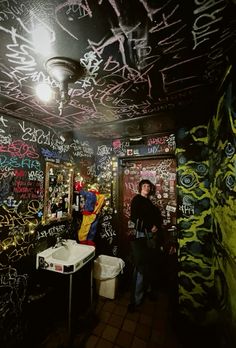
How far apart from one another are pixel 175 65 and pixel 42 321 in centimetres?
333

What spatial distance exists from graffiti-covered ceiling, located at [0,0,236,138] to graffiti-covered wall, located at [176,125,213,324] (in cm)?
57

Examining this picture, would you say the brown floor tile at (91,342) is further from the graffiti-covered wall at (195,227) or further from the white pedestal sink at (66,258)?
the graffiti-covered wall at (195,227)

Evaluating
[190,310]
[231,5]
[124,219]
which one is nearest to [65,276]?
[124,219]

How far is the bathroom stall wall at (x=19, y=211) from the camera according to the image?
221 cm

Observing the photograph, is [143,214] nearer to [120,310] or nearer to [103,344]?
[120,310]

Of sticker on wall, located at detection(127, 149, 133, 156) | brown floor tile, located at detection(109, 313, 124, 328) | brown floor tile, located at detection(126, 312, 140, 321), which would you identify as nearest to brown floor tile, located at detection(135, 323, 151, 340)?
brown floor tile, located at detection(126, 312, 140, 321)

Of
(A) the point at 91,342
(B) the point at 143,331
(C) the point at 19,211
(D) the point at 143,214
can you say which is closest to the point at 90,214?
(D) the point at 143,214

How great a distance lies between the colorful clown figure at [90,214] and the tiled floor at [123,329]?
1077 mm

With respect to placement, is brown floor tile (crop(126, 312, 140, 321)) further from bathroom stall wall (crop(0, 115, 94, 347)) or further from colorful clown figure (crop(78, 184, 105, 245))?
bathroom stall wall (crop(0, 115, 94, 347))

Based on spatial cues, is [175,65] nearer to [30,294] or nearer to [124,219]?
[124,219]

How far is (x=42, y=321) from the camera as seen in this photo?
2.35 meters

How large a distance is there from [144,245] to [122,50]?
9.33 ft

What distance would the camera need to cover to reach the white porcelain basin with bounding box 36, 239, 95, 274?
91.0 inches

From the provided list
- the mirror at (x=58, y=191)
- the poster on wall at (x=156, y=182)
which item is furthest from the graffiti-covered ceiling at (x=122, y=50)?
the poster on wall at (x=156, y=182)
